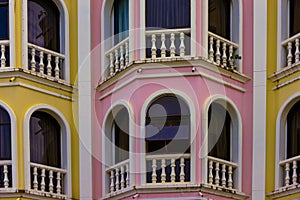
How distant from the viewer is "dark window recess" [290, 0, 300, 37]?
44.4 feet

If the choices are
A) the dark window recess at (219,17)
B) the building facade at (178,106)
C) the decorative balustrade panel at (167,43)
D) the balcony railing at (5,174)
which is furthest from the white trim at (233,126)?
the balcony railing at (5,174)

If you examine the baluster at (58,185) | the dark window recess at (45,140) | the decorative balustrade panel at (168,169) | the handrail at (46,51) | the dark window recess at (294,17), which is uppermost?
the dark window recess at (294,17)

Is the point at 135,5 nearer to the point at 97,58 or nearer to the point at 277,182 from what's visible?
the point at 97,58

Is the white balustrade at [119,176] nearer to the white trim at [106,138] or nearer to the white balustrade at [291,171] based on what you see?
the white trim at [106,138]

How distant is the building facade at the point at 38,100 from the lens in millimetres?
13211

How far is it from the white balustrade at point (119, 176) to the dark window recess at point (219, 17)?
328 cm

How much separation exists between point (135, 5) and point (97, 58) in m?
1.63

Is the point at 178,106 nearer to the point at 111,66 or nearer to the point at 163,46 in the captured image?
the point at 163,46

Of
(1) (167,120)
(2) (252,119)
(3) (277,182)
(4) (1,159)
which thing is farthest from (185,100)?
(4) (1,159)

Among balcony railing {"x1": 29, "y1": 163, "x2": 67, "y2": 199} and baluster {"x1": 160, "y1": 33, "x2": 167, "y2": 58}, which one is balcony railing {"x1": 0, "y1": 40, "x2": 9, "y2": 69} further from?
baluster {"x1": 160, "y1": 33, "x2": 167, "y2": 58}

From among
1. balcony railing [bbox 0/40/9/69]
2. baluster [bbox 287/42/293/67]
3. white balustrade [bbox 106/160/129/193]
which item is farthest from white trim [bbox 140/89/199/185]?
balcony railing [bbox 0/40/9/69]

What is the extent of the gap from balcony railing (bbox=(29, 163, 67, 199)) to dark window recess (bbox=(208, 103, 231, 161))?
3.11 meters

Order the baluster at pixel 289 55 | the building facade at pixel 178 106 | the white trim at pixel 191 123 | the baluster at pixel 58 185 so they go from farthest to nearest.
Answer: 1. the baluster at pixel 58 185
2. the baluster at pixel 289 55
3. the building facade at pixel 178 106
4. the white trim at pixel 191 123

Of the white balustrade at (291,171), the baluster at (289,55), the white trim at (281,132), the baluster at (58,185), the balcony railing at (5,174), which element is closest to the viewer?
the white balustrade at (291,171)
